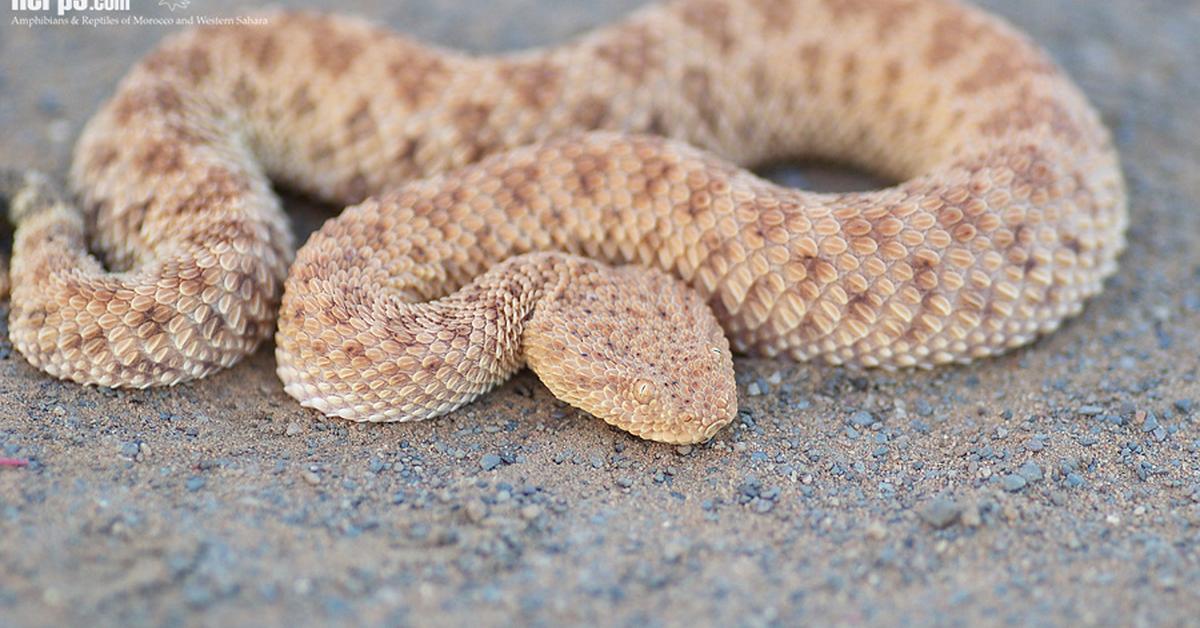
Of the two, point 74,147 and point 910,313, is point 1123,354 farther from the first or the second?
point 74,147

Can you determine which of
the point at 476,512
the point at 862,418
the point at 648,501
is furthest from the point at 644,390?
the point at 862,418

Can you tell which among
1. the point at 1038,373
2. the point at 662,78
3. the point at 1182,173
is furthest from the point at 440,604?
the point at 1182,173

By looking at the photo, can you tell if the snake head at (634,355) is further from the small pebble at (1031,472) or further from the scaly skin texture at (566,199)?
the small pebble at (1031,472)

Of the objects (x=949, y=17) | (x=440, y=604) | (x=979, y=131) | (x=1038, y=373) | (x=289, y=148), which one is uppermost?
(x=949, y=17)

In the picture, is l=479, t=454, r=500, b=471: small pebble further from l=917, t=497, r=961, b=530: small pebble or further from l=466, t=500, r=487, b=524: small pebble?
l=917, t=497, r=961, b=530: small pebble

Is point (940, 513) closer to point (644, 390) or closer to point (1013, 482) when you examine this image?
point (1013, 482)

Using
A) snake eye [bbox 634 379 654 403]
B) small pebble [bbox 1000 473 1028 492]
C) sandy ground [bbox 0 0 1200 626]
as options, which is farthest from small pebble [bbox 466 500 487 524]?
small pebble [bbox 1000 473 1028 492]

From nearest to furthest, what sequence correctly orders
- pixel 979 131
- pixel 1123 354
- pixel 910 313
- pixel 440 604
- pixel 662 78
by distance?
pixel 440 604, pixel 910 313, pixel 1123 354, pixel 979 131, pixel 662 78
